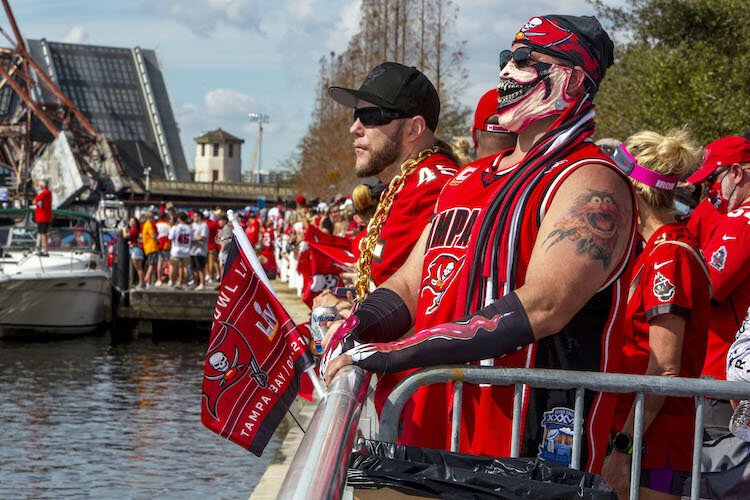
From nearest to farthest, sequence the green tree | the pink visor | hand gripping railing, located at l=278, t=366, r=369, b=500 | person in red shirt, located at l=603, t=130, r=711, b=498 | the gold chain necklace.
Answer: hand gripping railing, located at l=278, t=366, r=369, b=500
person in red shirt, located at l=603, t=130, r=711, b=498
the pink visor
the gold chain necklace
the green tree

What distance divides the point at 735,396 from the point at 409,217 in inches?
63.2

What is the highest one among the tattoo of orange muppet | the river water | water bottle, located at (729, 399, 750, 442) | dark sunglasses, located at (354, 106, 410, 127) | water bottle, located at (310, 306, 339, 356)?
dark sunglasses, located at (354, 106, 410, 127)

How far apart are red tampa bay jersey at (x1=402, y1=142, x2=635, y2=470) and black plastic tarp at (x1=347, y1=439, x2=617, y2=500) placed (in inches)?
10.6

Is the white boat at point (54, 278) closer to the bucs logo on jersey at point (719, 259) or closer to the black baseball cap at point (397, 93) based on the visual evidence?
the black baseball cap at point (397, 93)

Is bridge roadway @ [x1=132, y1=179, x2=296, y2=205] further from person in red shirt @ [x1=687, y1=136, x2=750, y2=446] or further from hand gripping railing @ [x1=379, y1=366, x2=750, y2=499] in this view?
hand gripping railing @ [x1=379, y1=366, x2=750, y2=499]

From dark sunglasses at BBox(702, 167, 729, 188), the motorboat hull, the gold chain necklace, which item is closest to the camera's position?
the gold chain necklace

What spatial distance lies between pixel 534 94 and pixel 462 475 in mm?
1171

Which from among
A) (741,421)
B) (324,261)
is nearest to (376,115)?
(741,421)

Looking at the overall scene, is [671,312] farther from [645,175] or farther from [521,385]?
[521,385]

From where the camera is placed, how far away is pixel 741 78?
65.0 feet

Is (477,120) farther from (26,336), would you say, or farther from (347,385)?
(26,336)

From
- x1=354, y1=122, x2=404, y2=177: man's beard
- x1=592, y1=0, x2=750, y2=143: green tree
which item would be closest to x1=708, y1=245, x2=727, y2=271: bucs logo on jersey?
x1=354, y1=122, x2=404, y2=177: man's beard

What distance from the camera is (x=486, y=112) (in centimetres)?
485

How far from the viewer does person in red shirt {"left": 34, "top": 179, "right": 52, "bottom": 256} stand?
84.9 feet
